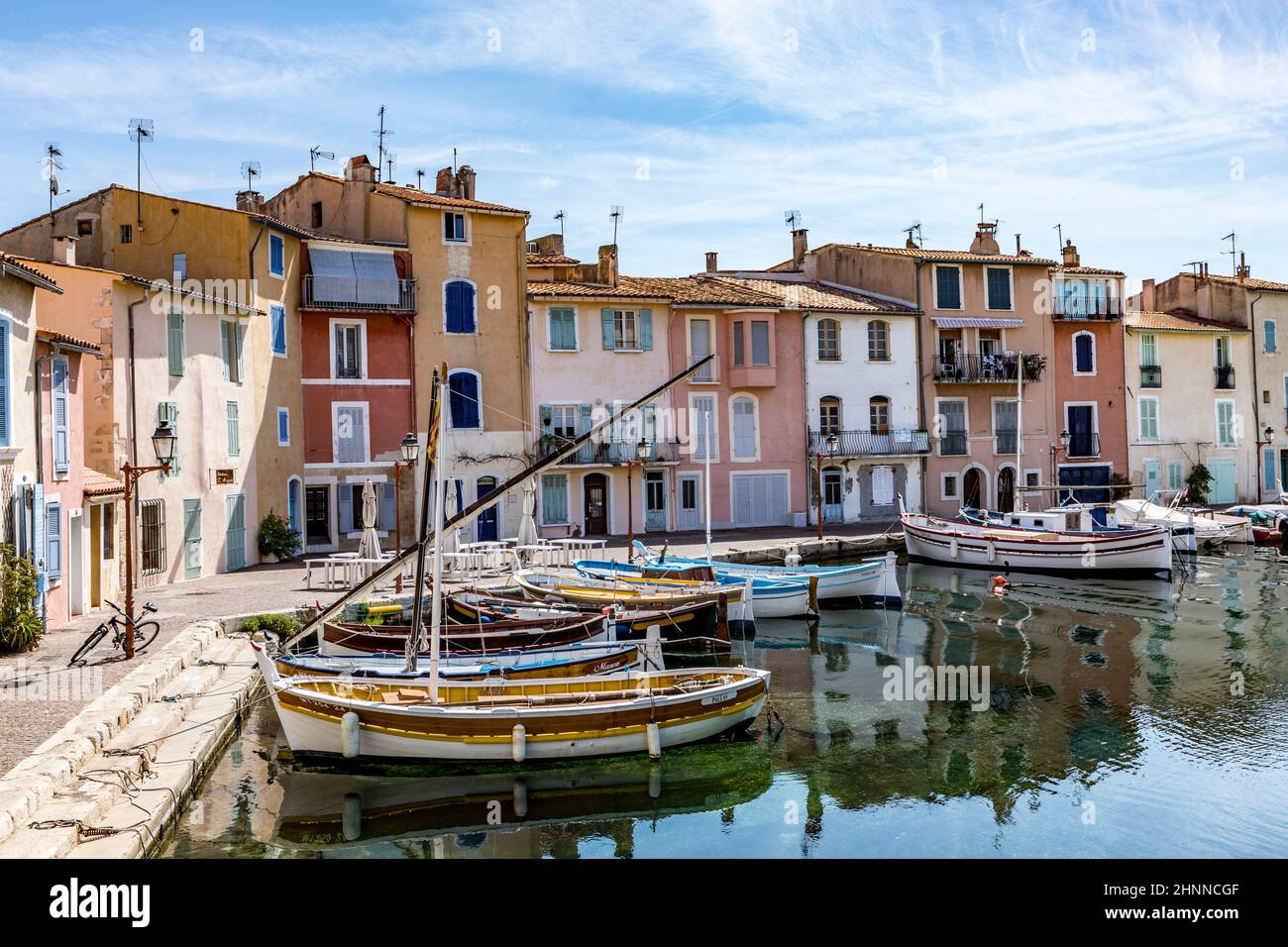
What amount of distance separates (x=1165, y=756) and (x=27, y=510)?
17.4m

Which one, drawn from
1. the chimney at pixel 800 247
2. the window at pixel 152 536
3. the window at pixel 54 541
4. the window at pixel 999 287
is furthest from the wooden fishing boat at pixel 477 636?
the chimney at pixel 800 247

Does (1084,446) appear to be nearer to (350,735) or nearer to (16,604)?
(350,735)

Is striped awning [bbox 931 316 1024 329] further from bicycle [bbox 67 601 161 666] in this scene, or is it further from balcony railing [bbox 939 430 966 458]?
bicycle [bbox 67 601 161 666]

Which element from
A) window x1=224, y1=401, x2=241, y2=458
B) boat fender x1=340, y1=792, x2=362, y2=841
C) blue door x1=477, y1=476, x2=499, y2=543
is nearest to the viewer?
boat fender x1=340, y1=792, x2=362, y2=841

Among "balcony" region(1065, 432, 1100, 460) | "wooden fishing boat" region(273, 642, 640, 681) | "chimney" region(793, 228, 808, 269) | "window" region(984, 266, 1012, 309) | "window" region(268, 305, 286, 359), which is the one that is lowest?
"wooden fishing boat" region(273, 642, 640, 681)

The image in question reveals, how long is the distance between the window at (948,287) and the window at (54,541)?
114 feet

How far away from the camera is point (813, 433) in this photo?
42.2 m

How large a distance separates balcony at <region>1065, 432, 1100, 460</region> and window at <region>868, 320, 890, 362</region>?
9867 millimetres

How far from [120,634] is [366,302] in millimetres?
19040

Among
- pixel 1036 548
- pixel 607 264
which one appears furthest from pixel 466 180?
pixel 1036 548

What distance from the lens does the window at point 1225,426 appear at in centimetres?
5078

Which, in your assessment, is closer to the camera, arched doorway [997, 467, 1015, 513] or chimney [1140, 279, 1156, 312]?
arched doorway [997, 467, 1015, 513]

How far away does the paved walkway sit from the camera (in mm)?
12812

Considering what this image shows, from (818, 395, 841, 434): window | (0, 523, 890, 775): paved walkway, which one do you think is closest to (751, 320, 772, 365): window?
(818, 395, 841, 434): window
